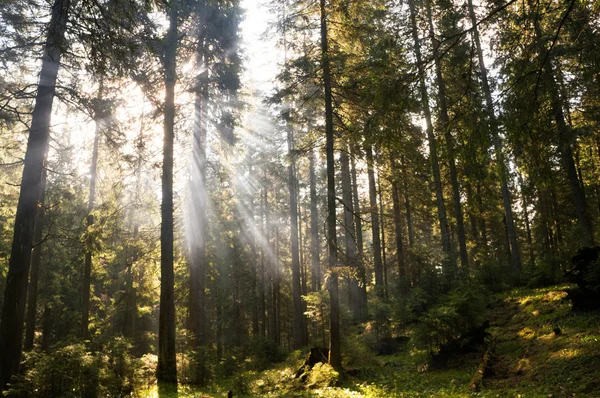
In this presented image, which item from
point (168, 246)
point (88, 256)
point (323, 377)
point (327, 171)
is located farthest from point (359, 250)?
point (88, 256)

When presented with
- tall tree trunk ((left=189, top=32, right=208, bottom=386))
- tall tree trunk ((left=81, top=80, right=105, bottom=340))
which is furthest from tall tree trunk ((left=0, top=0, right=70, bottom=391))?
tall tree trunk ((left=189, top=32, right=208, bottom=386))

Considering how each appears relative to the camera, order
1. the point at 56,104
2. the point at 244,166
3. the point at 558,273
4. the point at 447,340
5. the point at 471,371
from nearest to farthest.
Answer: the point at 471,371 < the point at 447,340 < the point at 558,273 < the point at 56,104 < the point at 244,166

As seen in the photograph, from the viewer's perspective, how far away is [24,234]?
29.2 ft

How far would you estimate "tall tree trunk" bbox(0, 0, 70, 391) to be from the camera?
27.3 feet

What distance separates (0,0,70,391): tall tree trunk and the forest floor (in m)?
3.54

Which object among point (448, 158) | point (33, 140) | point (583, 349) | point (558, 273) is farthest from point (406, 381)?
point (33, 140)

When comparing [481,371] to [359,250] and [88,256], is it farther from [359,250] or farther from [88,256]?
[88,256]

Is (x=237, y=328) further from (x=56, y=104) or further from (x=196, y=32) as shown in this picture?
(x=196, y=32)

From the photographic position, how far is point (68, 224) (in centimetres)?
2380

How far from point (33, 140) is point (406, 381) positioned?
12.0 metres

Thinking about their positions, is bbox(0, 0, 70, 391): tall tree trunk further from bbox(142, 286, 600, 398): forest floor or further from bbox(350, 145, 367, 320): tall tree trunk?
bbox(350, 145, 367, 320): tall tree trunk

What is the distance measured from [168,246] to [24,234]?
4.11m

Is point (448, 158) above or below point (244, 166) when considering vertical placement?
below

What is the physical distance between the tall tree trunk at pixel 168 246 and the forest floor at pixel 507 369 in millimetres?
948
